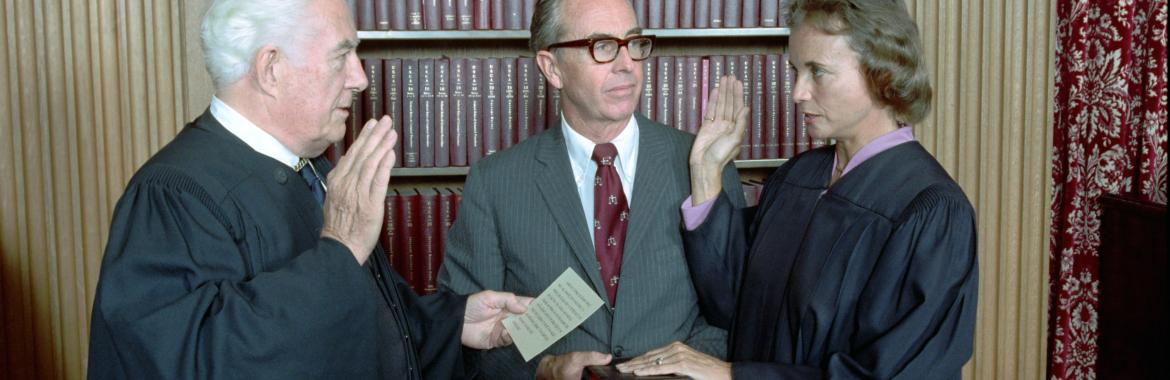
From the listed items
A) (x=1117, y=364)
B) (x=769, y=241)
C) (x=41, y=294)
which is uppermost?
(x=769, y=241)

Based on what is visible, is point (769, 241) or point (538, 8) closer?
point (769, 241)

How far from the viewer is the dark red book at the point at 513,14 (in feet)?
10.4

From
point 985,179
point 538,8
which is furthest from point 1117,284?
point 538,8

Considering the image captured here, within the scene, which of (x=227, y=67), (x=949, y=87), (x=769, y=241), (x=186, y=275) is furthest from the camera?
(x=949, y=87)

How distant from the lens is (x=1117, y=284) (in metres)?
3.03

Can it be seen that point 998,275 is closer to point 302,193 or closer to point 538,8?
point 538,8

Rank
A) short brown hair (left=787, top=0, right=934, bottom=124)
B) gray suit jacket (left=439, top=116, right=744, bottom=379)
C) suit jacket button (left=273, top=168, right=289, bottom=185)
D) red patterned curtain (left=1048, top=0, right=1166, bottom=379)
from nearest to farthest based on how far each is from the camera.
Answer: suit jacket button (left=273, top=168, right=289, bottom=185) → short brown hair (left=787, top=0, right=934, bottom=124) → gray suit jacket (left=439, top=116, right=744, bottom=379) → red patterned curtain (left=1048, top=0, right=1166, bottom=379)

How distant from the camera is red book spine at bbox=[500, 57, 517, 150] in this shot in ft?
10.5

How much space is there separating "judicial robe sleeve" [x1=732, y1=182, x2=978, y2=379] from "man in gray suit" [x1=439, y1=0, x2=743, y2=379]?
1.72 ft

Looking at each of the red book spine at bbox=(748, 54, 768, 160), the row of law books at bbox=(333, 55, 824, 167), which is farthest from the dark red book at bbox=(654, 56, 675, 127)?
the red book spine at bbox=(748, 54, 768, 160)

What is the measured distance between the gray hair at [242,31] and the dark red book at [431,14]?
1.54 meters

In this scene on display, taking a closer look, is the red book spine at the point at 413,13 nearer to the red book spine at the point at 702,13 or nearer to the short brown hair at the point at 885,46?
the red book spine at the point at 702,13

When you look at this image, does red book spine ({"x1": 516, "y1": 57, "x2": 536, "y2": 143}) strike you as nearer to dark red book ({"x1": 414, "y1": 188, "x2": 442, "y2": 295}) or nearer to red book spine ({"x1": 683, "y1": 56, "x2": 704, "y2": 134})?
dark red book ({"x1": 414, "y1": 188, "x2": 442, "y2": 295})

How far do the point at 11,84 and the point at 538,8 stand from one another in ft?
5.38
